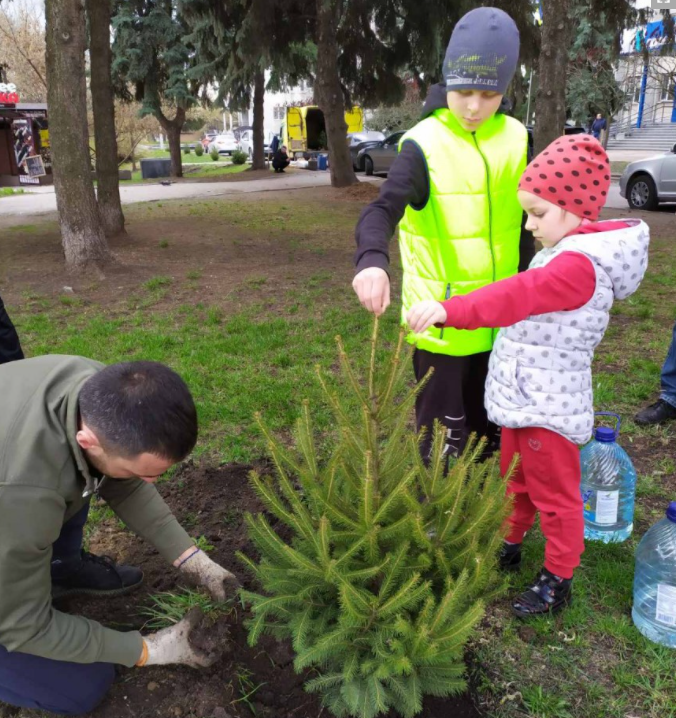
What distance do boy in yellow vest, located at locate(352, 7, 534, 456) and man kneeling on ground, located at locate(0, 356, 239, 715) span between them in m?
0.81

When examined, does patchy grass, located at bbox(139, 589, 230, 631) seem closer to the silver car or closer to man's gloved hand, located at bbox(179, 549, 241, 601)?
man's gloved hand, located at bbox(179, 549, 241, 601)

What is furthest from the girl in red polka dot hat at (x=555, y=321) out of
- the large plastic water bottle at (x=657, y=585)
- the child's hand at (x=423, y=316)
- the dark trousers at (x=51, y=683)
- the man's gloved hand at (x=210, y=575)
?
the dark trousers at (x=51, y=683)

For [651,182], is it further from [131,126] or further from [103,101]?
[131,126]

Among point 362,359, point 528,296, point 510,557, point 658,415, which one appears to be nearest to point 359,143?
point 362,359

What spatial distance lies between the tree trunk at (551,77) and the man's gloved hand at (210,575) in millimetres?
6976

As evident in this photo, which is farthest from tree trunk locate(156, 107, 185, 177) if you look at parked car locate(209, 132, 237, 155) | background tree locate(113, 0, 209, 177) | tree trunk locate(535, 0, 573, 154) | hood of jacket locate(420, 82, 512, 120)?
hood of jacket locate(420, 82, 512, 120)

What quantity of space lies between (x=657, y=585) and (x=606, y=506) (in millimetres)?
474

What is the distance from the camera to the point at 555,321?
213 centimetres

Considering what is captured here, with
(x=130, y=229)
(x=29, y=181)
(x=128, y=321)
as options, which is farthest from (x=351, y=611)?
(x=29, y=181)

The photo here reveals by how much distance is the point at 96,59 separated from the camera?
8891mm

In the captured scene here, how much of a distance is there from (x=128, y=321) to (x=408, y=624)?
4.98 metres

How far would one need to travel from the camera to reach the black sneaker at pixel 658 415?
157 inches

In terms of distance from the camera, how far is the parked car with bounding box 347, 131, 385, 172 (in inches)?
947

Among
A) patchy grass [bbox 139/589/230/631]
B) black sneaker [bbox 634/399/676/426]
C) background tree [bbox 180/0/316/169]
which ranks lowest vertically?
patchy grass [bbox 139/589/230/631]
